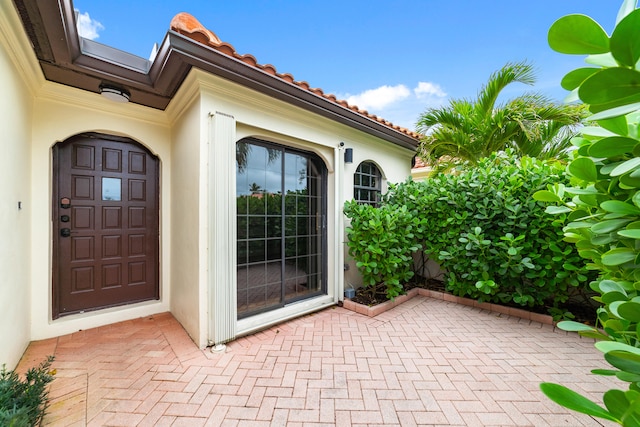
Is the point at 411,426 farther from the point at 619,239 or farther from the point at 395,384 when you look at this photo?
the point at 619,239

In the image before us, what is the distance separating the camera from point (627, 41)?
1.89 ft

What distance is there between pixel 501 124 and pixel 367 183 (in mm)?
2774

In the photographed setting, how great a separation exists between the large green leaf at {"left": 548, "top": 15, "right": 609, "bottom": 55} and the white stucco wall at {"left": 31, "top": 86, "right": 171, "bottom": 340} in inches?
191

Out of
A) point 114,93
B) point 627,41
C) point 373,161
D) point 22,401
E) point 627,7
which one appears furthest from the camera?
point 373,161

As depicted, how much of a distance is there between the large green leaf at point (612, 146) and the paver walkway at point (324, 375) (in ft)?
7.26

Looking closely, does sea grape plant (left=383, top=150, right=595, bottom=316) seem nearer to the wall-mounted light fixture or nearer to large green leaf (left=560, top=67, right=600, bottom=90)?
large green leaf (left=560, top=67, right=600, bottom=90)

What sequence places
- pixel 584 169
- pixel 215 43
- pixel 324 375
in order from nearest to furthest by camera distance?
pixel 584 169 < pixel 324 375 < pixel 215 43

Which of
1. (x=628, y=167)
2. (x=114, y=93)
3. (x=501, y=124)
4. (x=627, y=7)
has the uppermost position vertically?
(x=501, y=124)

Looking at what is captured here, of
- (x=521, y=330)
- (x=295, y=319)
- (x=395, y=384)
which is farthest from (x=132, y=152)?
(x=521, y=330)

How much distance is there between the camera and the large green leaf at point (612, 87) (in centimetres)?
62

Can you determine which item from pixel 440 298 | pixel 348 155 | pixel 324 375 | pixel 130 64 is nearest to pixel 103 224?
pixel 130 64

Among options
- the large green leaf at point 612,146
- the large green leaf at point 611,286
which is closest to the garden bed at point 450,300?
the large green leaf at point 611,286

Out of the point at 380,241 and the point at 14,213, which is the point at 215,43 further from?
the point at 380,241

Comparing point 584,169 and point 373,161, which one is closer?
point 584,169
